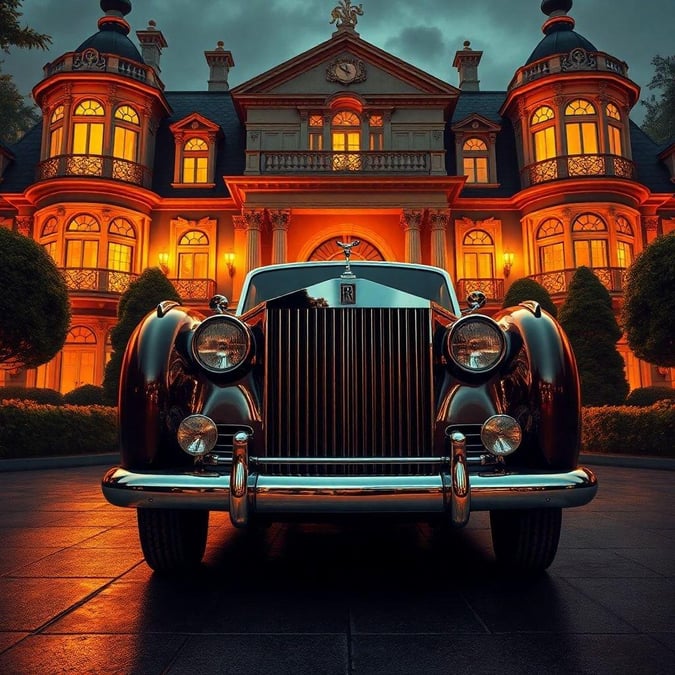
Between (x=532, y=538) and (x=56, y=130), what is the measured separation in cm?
2362

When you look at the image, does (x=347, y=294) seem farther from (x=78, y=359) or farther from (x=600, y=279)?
(x=78, y=359)

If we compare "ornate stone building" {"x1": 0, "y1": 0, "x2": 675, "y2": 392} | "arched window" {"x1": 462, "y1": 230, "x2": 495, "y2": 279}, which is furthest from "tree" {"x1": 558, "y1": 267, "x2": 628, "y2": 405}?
"arched window" {"x1": 462, "y1": 230, "x2": 495, "y2": 279}

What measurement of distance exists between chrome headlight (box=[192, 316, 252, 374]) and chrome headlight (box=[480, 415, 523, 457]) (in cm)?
128

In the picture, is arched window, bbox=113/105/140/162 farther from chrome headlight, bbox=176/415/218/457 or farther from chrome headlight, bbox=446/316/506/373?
chrome headlight, bbox=446/316/506/373

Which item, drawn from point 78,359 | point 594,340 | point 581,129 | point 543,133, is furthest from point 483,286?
→ point 78,359

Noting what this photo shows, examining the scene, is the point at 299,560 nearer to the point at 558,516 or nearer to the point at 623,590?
the point at 558,516

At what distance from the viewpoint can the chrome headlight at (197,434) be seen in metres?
2.70

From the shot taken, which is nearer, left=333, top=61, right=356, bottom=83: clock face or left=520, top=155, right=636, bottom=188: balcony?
left=520, top=155, right=636, bottom=188: balcony

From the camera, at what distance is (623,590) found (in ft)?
9.25

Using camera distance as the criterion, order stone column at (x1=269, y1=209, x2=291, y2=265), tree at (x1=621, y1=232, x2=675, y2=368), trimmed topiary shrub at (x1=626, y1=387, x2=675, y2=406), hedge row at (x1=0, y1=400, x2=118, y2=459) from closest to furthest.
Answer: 1. hedge row at (x1=0, y1=400, x2=118, y2=459)
2. tree at (x1=621, y1=232, x2=675, y2=368)
3. trimmed topiary shrub at (x1=626, y1=387, x2=675, y2=406)
4. stone column at (x1=269, y1=209, x2=291, y2=265)

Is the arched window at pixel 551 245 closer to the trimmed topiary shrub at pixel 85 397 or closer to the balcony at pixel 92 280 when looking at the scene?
the balcony at pixel 92 280

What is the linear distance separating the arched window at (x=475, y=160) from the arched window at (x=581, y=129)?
10.6 feet

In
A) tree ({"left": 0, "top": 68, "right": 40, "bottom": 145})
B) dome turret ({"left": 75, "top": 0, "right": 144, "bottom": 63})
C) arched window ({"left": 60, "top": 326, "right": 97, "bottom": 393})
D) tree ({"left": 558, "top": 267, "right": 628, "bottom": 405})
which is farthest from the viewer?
tree ({"left": 0, "top": 68, "right": 40, "bottom": 145})

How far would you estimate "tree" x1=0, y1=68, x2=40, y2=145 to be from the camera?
109 feet
